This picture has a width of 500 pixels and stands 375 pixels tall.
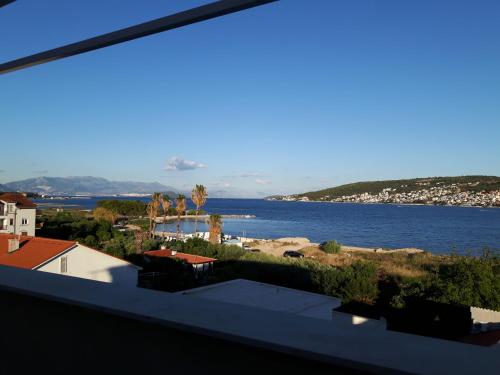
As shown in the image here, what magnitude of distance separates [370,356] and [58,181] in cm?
8429

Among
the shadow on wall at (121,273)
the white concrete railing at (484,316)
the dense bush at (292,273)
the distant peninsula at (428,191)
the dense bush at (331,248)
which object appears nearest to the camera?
the white concrete railing at (484,316)

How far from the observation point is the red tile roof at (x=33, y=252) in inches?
406

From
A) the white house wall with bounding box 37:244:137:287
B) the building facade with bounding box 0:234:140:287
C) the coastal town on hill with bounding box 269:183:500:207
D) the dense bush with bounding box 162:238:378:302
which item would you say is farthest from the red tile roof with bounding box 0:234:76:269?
the coastal town on hill with bounding box 269:183:500:207

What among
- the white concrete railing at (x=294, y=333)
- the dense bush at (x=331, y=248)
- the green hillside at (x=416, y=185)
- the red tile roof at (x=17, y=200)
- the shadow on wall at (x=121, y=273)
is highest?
the green hillside at (x=416, y=185)

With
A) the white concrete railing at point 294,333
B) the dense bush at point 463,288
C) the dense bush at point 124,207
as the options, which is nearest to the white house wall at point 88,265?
the dense bush at point 463,288

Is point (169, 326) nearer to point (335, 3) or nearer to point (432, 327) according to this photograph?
point (335, 3)

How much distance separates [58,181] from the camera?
3059 inches

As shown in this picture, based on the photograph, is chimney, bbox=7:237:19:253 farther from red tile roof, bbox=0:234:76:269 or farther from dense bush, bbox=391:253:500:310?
dense bush, bbox=391:253:500:310

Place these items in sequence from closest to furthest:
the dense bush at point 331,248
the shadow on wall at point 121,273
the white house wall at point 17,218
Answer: the shadow on wall at point 121,273 → the white house wall at point 17,218 → the dense bush at point 331,248

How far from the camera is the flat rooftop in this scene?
695cm

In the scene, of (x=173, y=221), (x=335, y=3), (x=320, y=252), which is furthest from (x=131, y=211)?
(x=335, y=3)

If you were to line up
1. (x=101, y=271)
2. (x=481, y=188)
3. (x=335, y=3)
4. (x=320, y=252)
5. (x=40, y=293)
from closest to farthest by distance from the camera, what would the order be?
(x=40, y=293)
(x=335, y=3)
(x=101, y=271)
(x=320, y=252)
(x=481, y=188)

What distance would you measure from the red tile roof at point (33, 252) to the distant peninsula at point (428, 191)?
49843mm

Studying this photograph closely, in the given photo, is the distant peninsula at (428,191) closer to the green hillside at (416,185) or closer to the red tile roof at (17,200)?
the green hillside at (416,185)
